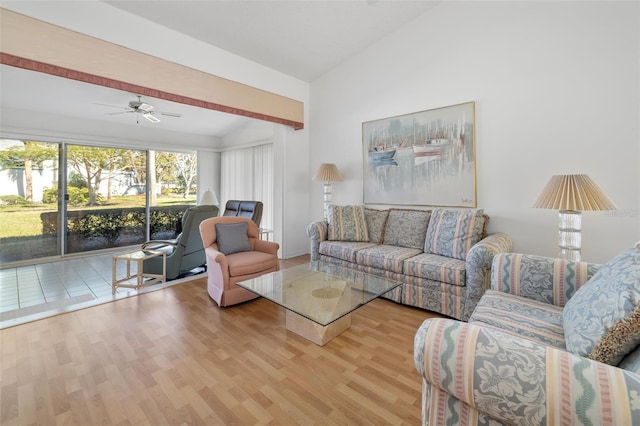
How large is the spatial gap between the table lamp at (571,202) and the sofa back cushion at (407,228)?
113 cm

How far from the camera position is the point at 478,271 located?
2.22 meters

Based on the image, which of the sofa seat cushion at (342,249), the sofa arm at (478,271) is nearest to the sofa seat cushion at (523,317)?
the sofa arm at (478,271)

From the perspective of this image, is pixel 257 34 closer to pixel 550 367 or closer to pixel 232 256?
pixel 232 256

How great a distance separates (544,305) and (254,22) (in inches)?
144

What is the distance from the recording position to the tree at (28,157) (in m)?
4.05

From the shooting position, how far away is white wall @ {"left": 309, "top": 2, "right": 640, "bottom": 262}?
2.27 meters

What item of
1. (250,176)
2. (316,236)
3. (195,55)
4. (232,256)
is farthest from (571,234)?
(250,176)

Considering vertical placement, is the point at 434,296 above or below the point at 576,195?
below

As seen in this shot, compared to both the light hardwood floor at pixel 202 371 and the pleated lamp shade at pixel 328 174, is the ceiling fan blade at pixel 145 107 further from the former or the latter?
the light hardwood floor at pixel 202 371

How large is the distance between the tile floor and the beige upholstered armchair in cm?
88

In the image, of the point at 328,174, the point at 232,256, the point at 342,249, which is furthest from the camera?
the point at 328,174

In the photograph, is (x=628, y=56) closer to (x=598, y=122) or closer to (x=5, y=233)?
(x=598, y=122)

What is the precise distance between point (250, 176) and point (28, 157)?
3.37m

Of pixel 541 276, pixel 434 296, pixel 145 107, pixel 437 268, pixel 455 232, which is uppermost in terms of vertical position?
pixel 145 107
